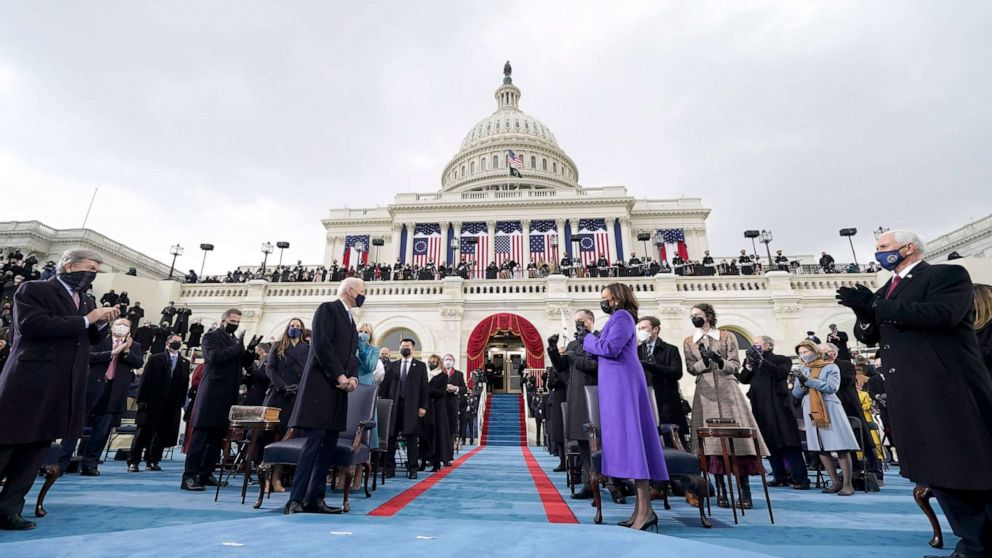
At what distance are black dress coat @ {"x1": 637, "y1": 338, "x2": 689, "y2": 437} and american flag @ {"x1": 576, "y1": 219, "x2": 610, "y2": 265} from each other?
1202 inches

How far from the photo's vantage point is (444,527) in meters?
2.99

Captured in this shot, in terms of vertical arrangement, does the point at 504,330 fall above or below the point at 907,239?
above

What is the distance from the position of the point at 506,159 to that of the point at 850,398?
168 feet

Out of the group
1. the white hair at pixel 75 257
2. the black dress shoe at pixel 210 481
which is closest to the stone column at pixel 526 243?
the black dress shoe at pixel 210 481

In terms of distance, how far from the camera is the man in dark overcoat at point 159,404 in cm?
689

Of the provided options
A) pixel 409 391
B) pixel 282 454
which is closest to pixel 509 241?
pixel 409 391

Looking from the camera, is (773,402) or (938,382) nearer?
(938,382)

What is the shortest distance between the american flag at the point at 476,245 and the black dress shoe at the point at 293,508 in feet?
108

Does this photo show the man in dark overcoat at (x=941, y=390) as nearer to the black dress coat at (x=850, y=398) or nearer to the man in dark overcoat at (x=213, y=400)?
the black dress coat at (x=850, y=398)

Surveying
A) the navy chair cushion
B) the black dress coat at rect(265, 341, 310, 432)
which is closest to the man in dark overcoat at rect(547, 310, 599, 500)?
the navy chair cushion

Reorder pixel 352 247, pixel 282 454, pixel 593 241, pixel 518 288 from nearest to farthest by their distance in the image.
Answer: pixel 282 454
pixel 518 288
pixel 593 241
pixel 352 247

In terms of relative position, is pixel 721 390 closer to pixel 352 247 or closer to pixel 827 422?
pixel 827 422

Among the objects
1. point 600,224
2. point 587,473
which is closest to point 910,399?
point 587,473

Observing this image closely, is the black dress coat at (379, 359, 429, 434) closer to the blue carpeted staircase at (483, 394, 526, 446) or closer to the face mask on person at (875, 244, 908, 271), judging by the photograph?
the face mask on person at (875, 244, 908, 271)
